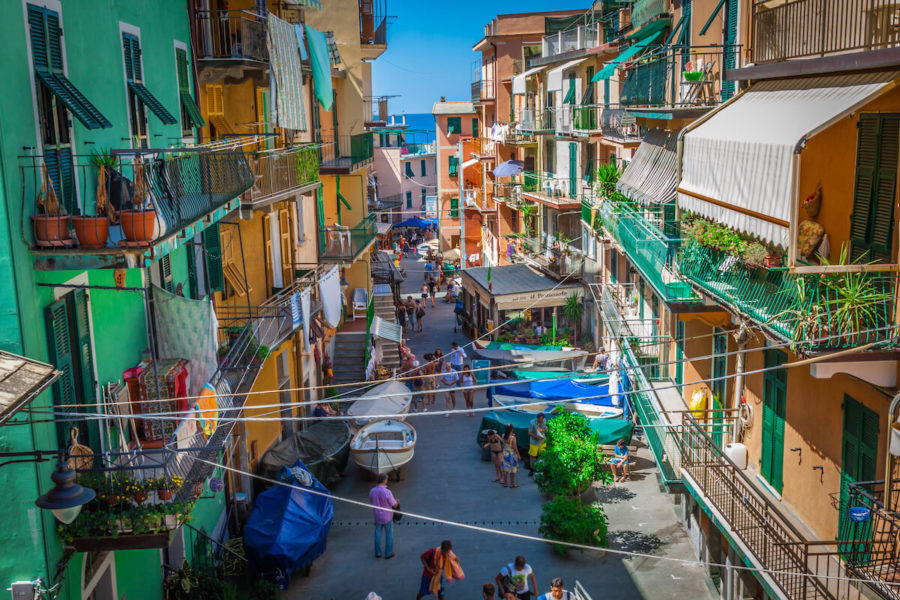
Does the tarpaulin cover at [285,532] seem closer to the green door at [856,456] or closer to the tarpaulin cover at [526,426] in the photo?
the tarpaulin cover at [526,426]

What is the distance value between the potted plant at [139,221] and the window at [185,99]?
6979 millimetres

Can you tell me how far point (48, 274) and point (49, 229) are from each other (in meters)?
0.73

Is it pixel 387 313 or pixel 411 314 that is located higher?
pixel 387 313

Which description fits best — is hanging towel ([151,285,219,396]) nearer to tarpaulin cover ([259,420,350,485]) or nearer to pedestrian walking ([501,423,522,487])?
tarpaulin cover ([259,420,350,485])

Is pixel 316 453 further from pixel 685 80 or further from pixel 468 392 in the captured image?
pixel 685 80

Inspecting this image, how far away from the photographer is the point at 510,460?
860 inches

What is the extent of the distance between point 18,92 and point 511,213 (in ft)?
132

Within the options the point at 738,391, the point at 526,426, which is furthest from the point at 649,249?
the point at 526,426

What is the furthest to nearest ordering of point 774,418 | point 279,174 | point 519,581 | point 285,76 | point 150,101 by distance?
1. point 279,174
2. point 285,76
3. point 519,581
4. point 774,418
5. point 150,101

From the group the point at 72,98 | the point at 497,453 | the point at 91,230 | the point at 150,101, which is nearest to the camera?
the point at 91,230

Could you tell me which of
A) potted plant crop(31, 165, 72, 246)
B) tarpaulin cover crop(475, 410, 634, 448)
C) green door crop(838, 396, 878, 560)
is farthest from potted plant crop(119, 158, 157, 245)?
tarpaulin cover crop(475, 410, 634, 448)

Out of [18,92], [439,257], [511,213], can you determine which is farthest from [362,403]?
[439,257]

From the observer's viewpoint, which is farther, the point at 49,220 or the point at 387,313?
the point at 387,313

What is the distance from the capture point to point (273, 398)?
23.0m
